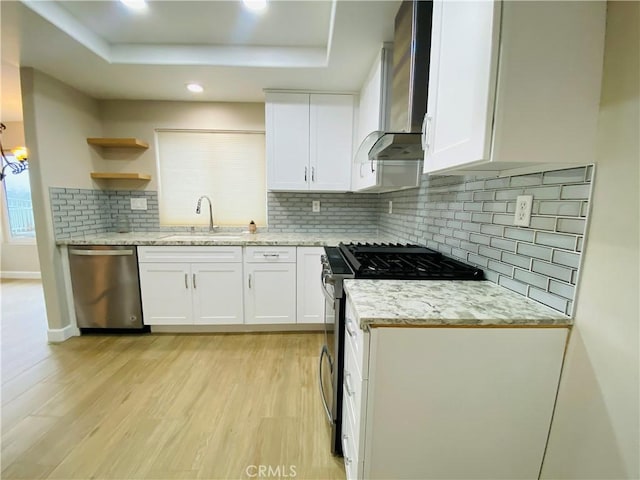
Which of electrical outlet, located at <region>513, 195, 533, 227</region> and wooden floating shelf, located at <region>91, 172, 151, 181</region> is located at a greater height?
wooden floating shelf, located at <region>91, 172, 151, 181</region>

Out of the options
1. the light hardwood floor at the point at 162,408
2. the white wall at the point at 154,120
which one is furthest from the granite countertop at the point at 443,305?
the white wall at the point at 154,120

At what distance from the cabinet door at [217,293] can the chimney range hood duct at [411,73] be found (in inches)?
66.7

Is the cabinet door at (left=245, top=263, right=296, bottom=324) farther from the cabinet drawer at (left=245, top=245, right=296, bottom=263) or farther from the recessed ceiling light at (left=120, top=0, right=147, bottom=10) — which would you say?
the recessed ceiling light at (left=120, top=0, right=147, bottom=10)

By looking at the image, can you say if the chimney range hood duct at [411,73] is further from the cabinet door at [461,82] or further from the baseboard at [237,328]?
the baseboard at [237,328]

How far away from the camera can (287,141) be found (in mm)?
2580

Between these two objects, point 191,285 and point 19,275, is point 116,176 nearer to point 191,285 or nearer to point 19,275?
point 191,285

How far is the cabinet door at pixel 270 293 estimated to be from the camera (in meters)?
2.48

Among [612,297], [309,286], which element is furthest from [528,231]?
[309,286]

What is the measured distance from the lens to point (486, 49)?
0.76m

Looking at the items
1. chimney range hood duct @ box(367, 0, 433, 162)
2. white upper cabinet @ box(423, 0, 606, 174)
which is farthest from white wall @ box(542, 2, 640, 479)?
chimney range hood duct @ box(367, 0, 433, 162)

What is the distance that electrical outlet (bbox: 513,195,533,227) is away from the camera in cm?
104

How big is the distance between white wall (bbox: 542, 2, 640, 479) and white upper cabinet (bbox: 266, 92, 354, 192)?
6.45 feet

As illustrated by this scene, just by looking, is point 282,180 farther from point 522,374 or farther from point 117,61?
point 522,374

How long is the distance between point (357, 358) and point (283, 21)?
205 cm
